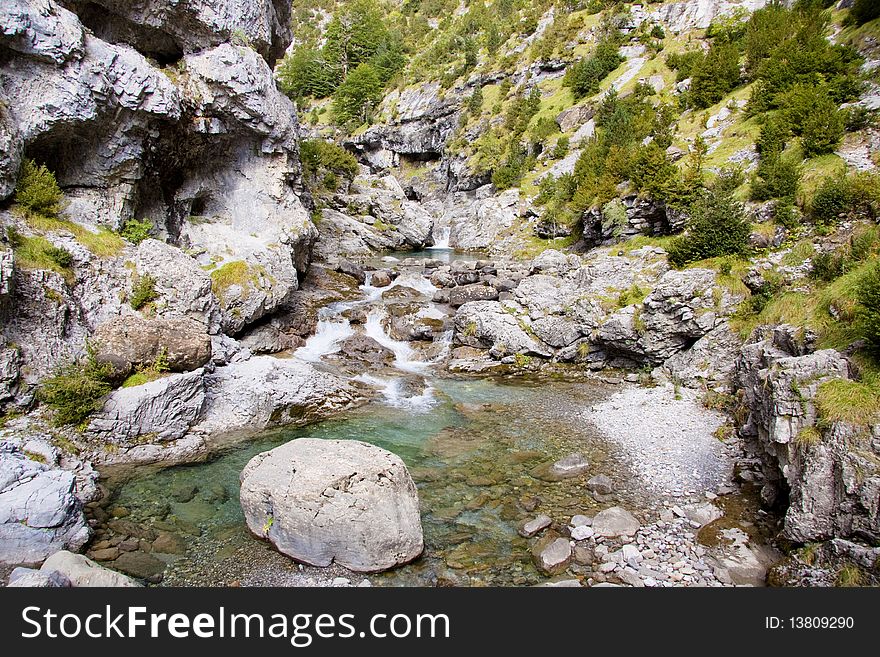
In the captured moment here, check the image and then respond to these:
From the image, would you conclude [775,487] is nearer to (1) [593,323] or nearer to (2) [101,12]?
(1) [593,323]

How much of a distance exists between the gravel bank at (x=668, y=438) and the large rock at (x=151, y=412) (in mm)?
13809

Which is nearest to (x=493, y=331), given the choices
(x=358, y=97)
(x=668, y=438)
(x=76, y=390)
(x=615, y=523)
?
(x=668, y=438)

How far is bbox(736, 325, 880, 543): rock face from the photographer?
323 inches

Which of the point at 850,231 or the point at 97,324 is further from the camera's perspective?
the point at 850,231

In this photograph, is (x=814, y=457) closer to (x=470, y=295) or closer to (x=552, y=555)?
(x=552, y=555)

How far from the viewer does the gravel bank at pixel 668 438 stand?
12348 millimetres

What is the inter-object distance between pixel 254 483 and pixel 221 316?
1166 centimetres

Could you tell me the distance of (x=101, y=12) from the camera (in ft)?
67.2

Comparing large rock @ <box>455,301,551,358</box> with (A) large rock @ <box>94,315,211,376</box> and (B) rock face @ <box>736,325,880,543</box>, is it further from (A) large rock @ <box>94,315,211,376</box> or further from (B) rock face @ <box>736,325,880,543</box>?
(A) large rock @ <box>94,315,211,376</box>

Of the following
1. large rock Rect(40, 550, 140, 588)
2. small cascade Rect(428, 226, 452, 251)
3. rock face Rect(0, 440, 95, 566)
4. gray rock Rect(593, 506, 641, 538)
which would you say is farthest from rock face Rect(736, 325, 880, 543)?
small cascade Rect(428, 226, 452, 251)

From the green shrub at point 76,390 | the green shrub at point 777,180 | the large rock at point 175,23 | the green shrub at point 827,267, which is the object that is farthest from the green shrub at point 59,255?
the green shrub at point 777,180

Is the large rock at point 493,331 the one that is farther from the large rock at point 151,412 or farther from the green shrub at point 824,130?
the green shrub at point 824,130

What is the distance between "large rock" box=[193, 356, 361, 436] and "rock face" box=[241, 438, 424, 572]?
20.2 ft
